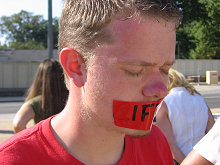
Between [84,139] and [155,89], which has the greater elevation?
[155,89]

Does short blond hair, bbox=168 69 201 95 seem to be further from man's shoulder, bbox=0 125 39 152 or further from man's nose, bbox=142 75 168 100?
man's shoulder, bbox=0 125 39 152

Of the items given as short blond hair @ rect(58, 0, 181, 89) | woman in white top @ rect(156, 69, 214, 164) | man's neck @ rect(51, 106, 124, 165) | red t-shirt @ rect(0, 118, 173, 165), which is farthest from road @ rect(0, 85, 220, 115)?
short blond hair @ rect(58, 0, 181, 89)

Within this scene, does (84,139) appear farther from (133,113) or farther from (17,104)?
(17,104)

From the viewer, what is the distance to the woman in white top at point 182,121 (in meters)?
2.89

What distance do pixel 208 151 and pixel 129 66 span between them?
109 centimetres

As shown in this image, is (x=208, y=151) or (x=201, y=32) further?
(x=201, y=32)

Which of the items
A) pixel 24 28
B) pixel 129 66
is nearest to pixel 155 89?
pixel 129 66

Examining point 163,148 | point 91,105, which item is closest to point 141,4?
point 91,105

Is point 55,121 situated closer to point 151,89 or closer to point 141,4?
point 151,89

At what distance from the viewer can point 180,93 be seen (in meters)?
3.06

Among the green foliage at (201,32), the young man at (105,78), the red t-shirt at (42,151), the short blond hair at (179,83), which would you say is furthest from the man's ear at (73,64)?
the green foliage at (201,32)

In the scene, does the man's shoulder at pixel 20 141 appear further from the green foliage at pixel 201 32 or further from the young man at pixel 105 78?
the green foliage at pixel 201 32

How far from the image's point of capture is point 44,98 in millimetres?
3115

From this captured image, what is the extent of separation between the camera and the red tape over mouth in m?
1.29
